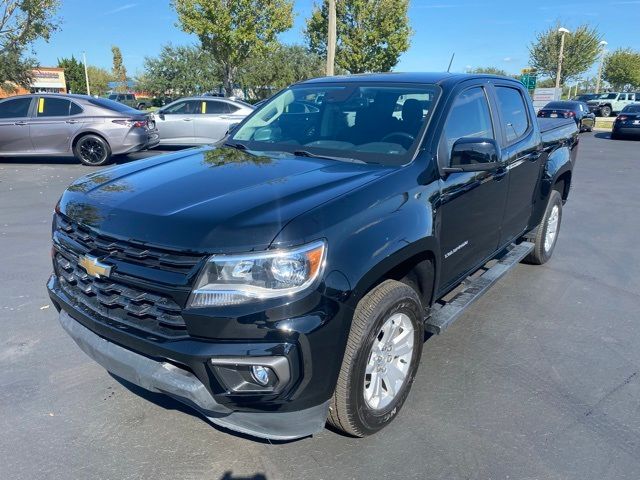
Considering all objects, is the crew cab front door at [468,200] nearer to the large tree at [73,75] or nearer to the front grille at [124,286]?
the front grille at [124,286]

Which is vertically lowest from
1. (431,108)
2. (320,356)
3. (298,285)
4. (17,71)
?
(320,356)

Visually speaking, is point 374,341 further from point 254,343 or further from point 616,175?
point 616,175

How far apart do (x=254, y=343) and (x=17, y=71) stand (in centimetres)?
3718

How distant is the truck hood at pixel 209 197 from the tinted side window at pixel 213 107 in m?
11.4

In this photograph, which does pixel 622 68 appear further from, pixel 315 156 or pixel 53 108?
pixel 315 156

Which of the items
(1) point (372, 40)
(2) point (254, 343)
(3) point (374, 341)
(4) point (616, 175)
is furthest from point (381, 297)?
(1) point (372, 40)

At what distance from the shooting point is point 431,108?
3318mm

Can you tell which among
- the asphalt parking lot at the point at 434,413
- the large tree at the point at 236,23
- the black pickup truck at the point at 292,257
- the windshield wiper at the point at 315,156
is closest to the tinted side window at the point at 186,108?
the asphalt parking lot at the point at 434,413

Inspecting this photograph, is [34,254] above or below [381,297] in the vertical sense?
below

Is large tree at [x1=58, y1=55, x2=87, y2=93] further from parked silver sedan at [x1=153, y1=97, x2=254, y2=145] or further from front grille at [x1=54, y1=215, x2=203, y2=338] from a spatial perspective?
front grille at [x1=54, y1=215, x2=203, y2=338]

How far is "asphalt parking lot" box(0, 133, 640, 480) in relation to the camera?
8.32 ft

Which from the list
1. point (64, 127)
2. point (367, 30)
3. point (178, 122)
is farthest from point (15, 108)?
point (367, 30)

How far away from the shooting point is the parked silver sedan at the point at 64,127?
11.6m

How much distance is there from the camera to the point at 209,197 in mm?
2492
